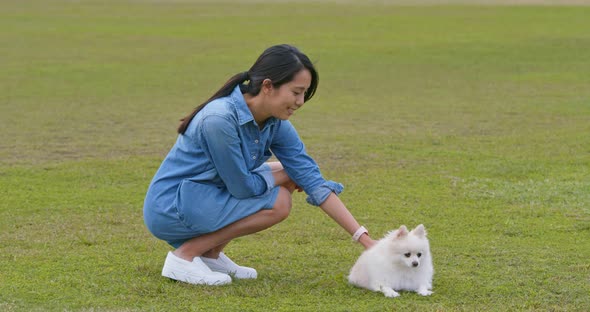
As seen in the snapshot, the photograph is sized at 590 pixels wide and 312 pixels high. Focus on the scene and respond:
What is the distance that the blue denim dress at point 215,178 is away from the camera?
5289 mm

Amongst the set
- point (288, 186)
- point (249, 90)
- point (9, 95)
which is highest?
point (249, 90)

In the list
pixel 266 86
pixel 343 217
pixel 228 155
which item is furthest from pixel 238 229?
pixel 266 86

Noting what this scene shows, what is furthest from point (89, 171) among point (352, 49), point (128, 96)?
point (352, 49)

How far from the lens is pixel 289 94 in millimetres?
5266

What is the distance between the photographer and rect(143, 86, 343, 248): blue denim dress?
529 centimetres

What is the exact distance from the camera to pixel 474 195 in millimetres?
8266

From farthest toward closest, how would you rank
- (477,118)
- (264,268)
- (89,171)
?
(477,118) → (89,171) → (264,268)

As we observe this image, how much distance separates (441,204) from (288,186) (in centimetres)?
251

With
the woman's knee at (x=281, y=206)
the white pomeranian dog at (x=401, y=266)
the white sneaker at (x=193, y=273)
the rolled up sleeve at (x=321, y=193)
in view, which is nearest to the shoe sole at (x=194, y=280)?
the white sneaker at (x=193, y=273)

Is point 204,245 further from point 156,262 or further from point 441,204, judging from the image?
point 441,204

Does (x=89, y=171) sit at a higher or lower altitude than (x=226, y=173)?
lower

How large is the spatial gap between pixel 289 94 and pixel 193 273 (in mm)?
1116

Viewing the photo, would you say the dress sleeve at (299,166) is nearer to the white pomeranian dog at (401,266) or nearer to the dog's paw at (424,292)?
the white pomeranian dog at (401,266)

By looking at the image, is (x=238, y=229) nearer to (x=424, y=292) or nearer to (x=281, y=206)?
(x=281, y=206)
